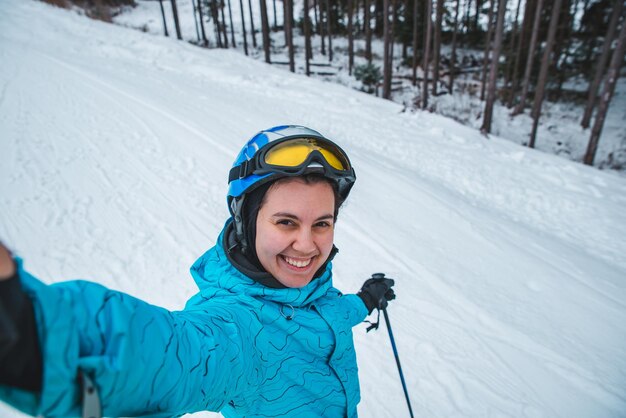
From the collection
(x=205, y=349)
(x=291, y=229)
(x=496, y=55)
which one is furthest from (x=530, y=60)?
(x=205, y=349)

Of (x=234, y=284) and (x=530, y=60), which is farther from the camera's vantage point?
(x=530, y=60)

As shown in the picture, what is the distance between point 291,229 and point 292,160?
34 centimetres

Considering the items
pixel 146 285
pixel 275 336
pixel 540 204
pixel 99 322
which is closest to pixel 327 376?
pixel 275 336

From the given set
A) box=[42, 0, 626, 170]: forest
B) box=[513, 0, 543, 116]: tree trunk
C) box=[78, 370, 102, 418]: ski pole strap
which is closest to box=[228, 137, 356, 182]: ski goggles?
box=[78, 370, 102, 418]: ski pole strap

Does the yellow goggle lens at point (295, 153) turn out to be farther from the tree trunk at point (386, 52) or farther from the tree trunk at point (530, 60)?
the tree trunk at point (530, 60)

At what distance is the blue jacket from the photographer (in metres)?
0.56

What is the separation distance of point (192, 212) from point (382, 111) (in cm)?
979

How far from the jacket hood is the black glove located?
0.71 m

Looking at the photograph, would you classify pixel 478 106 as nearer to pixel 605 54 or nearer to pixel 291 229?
pixel 605 54

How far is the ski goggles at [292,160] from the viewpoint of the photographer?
4.63 feet

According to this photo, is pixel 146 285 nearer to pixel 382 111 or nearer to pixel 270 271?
pixel 270 271

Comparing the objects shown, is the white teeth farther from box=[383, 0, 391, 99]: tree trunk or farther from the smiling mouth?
box=[383, 0, 391, 99]: tree trunk

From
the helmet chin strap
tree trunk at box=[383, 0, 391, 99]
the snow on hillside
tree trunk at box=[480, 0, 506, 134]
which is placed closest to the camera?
the helmet chin strap

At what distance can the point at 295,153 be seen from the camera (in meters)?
1.50
